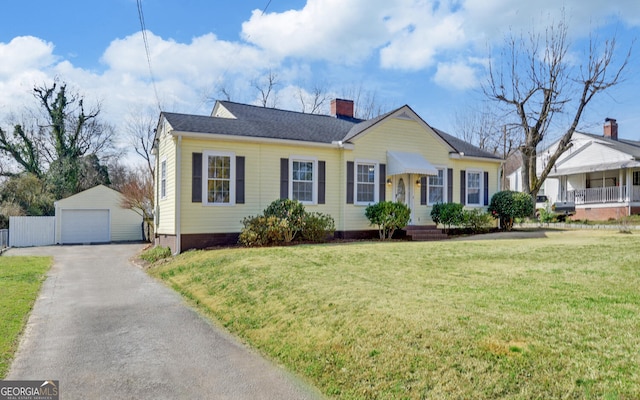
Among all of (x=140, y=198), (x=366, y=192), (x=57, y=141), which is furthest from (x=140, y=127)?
(x=366, y=192)

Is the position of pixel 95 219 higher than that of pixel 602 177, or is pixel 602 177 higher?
pixel 602 177

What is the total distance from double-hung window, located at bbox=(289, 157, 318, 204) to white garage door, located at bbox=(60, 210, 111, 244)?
16.4m

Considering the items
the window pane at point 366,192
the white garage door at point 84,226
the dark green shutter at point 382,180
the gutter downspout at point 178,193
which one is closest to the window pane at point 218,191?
the gutter downspout at point 178,193

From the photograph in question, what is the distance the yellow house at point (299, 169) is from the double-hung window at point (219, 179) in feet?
0.11

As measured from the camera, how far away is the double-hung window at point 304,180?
50.2ft

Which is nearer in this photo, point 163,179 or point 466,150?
point 163,179

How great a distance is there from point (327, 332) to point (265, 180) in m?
10.0

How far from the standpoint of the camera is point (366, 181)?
54.5ft

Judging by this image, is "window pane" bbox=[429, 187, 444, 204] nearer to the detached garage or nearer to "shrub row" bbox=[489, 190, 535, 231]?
"shrub row" bbox=[489, 190, 535, 231]

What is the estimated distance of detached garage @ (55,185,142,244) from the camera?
25.3m

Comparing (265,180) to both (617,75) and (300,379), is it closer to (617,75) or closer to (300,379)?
(300,379)

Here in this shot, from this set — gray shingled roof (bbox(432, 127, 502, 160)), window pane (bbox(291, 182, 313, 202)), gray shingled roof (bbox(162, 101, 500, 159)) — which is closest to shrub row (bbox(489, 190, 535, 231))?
gray shingled roof (bbox(432, 127, 502, 160))

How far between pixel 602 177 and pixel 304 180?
2496cm

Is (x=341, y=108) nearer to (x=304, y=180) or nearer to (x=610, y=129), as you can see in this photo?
(x=304, y=180)
